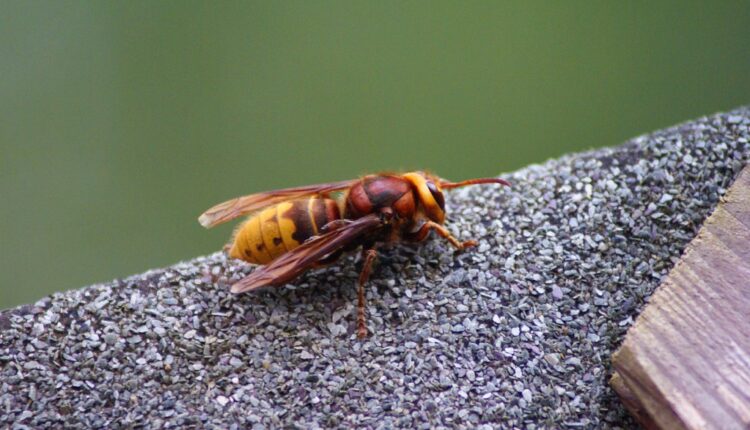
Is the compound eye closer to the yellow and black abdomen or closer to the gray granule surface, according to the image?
the gray granule surface

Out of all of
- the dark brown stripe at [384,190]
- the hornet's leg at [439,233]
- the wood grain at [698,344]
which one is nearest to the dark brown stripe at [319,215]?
the dark brown stripe at [384,190]

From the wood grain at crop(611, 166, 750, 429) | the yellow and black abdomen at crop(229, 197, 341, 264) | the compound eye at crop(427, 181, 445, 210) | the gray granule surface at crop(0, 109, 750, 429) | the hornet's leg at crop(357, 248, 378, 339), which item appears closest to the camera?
the wood grain at crop(611, 166, 750, 429)

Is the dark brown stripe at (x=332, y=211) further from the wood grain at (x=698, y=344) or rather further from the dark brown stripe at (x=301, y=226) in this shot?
the wood grain at (x=698, y=344)

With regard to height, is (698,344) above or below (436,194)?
below

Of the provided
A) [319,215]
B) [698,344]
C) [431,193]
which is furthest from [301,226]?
[698,344]

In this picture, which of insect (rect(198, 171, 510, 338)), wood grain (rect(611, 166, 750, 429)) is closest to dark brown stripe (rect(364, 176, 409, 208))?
insect (rect(198, 171, 510, 338))

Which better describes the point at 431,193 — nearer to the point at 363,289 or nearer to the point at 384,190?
the point at 384,190
